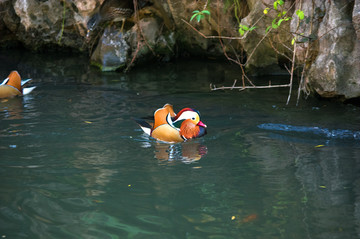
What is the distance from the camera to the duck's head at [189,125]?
5.85m

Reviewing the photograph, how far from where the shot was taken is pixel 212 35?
1083 cm

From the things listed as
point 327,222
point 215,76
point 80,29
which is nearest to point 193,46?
point 215,76

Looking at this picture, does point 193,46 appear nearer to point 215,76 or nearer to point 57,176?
point 215,76

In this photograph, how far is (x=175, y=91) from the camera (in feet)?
28.5

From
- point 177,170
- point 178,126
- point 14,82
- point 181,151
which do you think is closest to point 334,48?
point 178,126

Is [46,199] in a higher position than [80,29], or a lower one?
lower

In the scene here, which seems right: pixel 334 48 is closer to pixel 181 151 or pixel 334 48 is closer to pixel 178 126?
pixel 178 126

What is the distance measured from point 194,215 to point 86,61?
8.71m

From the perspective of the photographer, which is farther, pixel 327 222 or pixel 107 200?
pixel 107 200

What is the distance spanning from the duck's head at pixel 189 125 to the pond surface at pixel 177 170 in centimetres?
11

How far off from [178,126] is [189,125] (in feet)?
0.66

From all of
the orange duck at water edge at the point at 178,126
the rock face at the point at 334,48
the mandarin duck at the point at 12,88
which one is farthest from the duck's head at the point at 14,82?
the rock face at the point at 334,48

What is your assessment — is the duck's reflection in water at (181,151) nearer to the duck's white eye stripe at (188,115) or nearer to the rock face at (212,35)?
the duck's white eye stripe at (188,115)

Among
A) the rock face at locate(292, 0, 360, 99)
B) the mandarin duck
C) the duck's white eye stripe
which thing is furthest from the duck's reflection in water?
the mandarin duck
